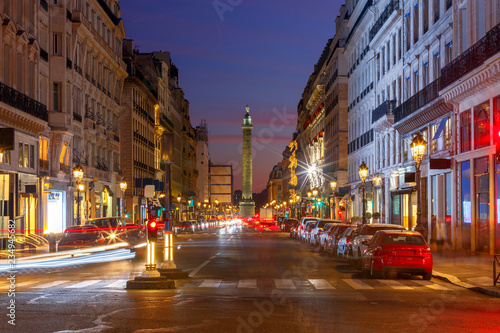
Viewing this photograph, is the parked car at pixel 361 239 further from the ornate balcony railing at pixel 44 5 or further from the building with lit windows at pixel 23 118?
the ornate balcony railing at pixel 44 5

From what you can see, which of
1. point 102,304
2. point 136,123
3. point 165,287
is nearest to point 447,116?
point 165,287

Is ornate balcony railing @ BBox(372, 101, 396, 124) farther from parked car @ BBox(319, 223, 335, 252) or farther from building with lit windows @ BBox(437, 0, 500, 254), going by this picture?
parked car @ BBox(319, 223, 335, 252)

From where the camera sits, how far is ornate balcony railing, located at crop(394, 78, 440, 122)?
39.4 meters

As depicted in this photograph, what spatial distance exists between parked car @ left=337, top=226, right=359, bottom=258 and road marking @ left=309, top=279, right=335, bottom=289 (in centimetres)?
689

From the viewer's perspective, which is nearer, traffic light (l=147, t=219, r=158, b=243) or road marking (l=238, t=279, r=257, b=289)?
traffic light (l=147, t=219, r=158, b=243)

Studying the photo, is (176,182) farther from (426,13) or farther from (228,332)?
(228,332)

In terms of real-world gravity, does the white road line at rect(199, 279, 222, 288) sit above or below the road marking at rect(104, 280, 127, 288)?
below

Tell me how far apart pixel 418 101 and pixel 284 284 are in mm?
24957

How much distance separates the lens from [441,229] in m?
39.4

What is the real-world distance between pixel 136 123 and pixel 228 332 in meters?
76.4

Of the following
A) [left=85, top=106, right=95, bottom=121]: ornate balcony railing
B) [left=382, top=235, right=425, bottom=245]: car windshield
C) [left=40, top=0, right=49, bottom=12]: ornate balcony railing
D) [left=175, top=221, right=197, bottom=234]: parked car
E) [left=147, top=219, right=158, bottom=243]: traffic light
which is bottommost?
[left=175, top=221, right=197, bottom=234]: parked car

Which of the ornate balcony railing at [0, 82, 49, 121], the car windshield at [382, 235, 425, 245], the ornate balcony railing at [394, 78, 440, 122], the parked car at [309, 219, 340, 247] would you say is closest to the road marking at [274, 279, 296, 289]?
A: the car windshield at [382, 235, 425, 245]

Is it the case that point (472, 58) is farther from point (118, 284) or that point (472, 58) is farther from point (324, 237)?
point (118, 284)

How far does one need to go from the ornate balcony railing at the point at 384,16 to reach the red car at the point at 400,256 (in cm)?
2979
